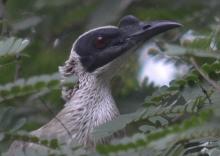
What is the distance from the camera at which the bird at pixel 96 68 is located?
5.01 metres

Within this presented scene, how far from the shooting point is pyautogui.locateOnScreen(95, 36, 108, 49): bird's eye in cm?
542

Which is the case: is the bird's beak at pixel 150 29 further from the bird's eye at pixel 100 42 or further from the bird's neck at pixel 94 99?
the bird's neck at pixel 94 99

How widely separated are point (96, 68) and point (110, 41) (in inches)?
12.3

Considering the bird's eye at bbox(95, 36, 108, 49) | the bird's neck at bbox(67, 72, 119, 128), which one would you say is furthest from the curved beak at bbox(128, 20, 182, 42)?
the bird's neck at bbox(67, 72, 119, 128)

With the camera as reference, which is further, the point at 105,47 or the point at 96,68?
the point at 96,68

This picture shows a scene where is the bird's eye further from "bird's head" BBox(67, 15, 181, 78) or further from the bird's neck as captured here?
the bird's neck

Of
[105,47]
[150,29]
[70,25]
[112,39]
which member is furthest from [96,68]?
[150,29]

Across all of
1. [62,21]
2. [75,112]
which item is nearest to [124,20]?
[62,21]

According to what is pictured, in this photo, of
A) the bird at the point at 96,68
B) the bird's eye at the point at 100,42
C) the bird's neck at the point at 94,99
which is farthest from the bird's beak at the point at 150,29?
the bird's neck at the point at 94,99

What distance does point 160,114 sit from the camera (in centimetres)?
341

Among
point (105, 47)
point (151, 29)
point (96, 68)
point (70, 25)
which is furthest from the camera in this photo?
point (96, 68)

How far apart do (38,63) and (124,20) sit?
72cm

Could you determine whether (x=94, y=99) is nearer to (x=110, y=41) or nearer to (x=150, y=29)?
(x=110, y=41)

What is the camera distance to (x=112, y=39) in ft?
17.6
